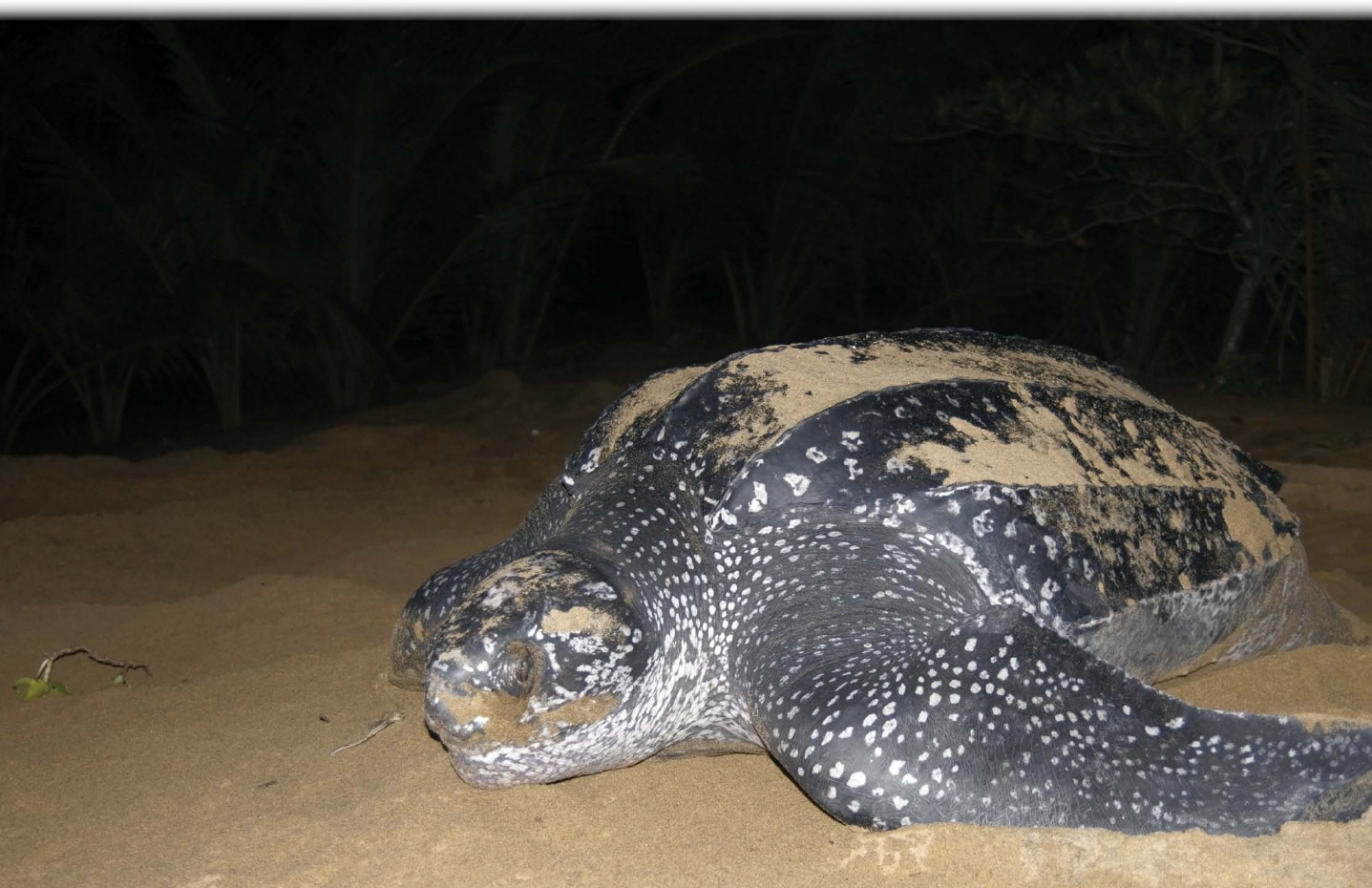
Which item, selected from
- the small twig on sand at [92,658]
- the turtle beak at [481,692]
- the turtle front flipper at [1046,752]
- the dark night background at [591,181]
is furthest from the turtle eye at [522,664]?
the dark night background at [591,181]

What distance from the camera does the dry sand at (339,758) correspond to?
1.42 m

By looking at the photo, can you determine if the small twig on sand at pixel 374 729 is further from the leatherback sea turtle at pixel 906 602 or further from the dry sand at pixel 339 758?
the leatherback sea turtle at pixel 906 602

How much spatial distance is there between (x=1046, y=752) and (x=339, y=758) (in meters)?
1.28

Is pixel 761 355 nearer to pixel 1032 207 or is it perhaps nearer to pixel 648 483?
pixel 648 483

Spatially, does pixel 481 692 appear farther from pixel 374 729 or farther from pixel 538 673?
pixel 374 729

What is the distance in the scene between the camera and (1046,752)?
1489 mm

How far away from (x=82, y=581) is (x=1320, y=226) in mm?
6019

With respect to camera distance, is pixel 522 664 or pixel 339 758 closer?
pixel 522 664

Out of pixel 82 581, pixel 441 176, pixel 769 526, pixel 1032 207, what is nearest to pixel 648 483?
pixel 769 526

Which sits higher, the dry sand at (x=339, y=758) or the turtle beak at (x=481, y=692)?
the turtle beak at (x=481, y=692)

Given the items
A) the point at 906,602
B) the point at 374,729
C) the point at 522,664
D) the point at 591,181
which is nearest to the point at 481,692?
the point at 522,664

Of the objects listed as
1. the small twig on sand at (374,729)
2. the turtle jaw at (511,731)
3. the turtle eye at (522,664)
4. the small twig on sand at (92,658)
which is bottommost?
the small twig on sand at (92,658)

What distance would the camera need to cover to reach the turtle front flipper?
1450 mm

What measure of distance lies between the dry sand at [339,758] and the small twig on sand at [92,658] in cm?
5
